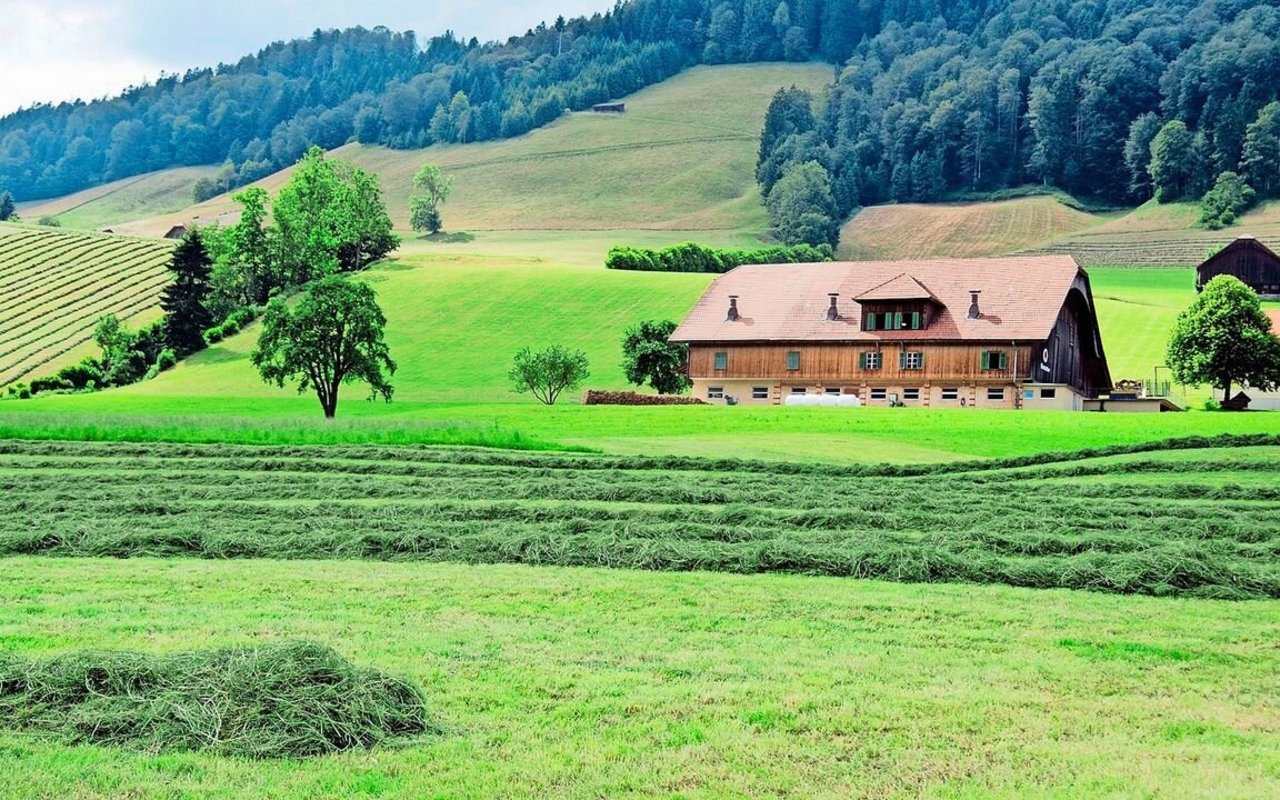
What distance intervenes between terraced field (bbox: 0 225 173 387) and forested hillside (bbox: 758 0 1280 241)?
76328 millimetres

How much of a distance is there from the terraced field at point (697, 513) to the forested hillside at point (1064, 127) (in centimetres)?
12650

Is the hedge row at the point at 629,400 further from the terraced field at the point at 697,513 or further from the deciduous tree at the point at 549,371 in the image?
the terraced field at the point at 697,513

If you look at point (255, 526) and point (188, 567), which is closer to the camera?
point (188, 567)

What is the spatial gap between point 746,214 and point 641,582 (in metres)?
155

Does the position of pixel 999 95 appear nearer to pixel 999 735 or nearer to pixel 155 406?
pixel 155 406

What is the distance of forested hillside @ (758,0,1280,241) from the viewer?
161 meters

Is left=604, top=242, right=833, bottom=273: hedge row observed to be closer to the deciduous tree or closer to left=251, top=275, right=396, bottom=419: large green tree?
the deciduous tree

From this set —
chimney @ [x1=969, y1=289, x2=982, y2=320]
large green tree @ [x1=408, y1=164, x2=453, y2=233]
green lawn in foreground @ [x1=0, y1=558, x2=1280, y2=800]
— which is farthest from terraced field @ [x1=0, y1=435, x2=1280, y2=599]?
large green tree @ [x1=408, y1=164, x2=453, y2=233]

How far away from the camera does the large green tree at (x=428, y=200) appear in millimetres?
155000

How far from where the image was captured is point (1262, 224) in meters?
143

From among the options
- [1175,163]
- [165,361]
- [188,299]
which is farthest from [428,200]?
[1175,163]

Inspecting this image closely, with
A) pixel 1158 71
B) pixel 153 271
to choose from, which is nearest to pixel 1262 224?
pixel 1158 71

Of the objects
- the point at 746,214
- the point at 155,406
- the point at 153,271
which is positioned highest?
the point at 746,214

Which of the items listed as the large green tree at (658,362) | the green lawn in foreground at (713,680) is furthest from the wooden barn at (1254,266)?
the green lawn in foreground at (713,680)
